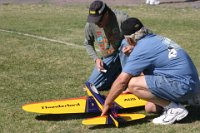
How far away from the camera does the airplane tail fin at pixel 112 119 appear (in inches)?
217

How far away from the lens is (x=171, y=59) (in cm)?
545

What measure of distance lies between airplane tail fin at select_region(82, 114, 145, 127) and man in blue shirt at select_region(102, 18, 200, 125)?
0.10 m

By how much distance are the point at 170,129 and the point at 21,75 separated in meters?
3.29

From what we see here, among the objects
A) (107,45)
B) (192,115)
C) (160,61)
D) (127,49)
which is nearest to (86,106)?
(127,49)

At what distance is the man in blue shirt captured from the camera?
535 cm

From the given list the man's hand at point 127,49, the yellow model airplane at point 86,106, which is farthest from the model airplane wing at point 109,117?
the man's hand at point 127,49

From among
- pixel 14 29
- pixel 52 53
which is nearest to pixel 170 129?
pixel 52 53

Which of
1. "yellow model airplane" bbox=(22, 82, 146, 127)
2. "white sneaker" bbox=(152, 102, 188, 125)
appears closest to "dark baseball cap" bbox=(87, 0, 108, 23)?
"yellow model airplane" bbox=(22, 82, 146, 127)

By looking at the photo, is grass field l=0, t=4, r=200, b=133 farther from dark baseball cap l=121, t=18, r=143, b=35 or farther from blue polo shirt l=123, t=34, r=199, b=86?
dark baseball cap l=121, t=18, r=143, b=35

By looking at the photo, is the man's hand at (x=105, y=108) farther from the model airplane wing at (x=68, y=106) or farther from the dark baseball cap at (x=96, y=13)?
the dark baseball cap at (x=96, y=13)

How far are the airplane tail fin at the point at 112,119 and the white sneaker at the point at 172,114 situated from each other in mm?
245

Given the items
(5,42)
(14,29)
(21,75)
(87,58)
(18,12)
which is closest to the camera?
(21,75)

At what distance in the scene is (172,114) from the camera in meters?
5.63

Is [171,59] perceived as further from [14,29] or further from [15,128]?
[14,29]
